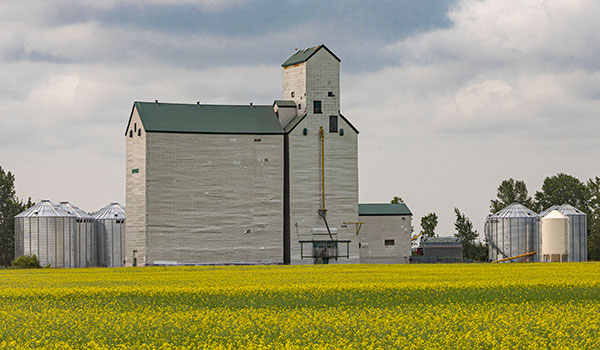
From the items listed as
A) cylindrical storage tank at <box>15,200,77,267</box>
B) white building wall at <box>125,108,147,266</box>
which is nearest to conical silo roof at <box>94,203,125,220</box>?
cylindrical storage tank at <box>15,200,77,267</box>

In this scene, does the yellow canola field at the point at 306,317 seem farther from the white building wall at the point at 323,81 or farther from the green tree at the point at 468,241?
the green tree at the point at 468,241

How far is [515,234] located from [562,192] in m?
45.4

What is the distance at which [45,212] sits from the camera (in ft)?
Answer: 358

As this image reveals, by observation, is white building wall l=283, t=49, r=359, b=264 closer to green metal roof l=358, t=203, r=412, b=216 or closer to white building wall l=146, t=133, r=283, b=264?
white building wall l=146, t=133, r=283, b=264

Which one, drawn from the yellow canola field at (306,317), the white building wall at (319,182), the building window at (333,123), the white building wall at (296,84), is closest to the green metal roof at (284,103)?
the white building wall at (296,84)

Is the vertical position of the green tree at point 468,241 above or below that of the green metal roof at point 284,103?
below

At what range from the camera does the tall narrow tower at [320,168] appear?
10581cm

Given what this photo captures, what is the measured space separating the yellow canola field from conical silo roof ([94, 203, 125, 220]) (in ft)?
224

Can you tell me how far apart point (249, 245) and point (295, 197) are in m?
7.18

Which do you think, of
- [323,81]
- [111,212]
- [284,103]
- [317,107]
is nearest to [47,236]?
[111,212]

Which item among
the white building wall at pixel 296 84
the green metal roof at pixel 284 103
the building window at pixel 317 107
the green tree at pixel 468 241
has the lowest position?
the green tree at pixel 468 241

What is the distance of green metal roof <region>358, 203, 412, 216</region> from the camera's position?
11481 cm

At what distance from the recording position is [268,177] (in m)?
105

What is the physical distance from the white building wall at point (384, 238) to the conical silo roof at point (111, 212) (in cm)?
2831
